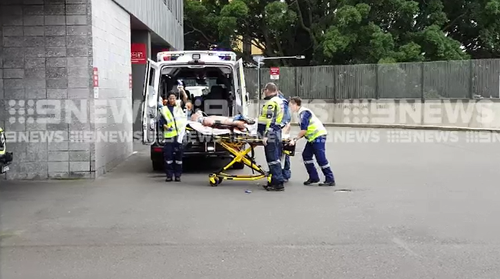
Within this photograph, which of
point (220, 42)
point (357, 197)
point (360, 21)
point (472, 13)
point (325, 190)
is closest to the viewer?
point (357, 197)

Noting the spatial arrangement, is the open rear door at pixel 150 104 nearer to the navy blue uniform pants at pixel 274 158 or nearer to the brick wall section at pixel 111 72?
the brick wall section at pixel 111 72

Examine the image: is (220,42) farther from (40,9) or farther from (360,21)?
(40,9)

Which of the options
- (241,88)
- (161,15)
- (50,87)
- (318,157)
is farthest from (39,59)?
(161,15)

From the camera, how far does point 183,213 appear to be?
8008 millimetres

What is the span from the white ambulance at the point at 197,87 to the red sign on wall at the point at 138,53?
5.53 meters

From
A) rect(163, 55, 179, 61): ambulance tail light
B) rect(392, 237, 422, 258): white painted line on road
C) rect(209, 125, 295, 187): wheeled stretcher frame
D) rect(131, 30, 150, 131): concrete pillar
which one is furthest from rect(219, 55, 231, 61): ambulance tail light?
rect(131, 30, 150, 131): concrete pillar

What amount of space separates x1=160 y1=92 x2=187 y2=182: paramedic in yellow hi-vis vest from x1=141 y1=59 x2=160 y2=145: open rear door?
0.54 m

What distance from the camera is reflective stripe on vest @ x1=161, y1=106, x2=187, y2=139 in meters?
10.7

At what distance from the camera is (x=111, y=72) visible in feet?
40.9

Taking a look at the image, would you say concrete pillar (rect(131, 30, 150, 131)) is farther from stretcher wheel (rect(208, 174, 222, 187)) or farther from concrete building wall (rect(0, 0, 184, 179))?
stretcher wheel (rect(208, 174, 222, 187))

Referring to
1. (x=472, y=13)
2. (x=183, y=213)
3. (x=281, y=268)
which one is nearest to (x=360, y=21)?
(x=472, y=13)

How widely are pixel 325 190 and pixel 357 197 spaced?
0.76m

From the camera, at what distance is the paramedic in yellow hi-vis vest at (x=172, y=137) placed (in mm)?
10766

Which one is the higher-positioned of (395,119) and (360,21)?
(360,21)
